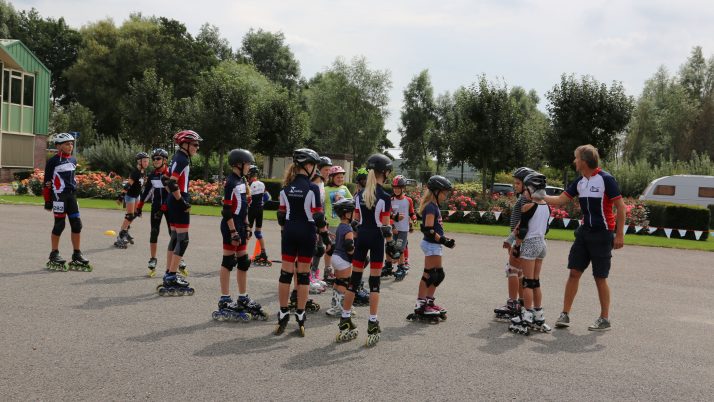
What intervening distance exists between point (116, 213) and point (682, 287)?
18.1 meters

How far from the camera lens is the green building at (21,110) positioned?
39594mm

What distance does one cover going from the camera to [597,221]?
25.7ft

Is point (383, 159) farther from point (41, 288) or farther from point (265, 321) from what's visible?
point (41, 288)

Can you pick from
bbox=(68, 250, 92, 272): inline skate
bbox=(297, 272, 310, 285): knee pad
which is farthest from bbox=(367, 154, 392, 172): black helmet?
bbox=(68, 250, 92, 272): inline skate

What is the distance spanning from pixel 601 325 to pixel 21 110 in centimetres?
4185

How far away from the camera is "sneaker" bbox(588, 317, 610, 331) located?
25.6 ft

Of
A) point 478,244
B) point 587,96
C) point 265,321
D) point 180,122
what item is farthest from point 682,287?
point 180,122

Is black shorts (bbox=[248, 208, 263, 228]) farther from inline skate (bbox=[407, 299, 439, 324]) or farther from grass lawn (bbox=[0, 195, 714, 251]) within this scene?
grass lawn (bbox=[0, 195, 714, 251])

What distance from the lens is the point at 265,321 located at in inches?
300

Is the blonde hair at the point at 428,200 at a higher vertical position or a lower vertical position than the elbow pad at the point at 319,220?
higher

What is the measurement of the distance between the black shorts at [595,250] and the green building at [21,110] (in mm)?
39884

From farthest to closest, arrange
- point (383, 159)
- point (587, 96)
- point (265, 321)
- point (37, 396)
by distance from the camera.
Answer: point (587, 96) < point (265, 321) < point (383, 159) < point (37, 396)

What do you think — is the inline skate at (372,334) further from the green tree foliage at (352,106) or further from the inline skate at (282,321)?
the green tree foliage at (352,106)

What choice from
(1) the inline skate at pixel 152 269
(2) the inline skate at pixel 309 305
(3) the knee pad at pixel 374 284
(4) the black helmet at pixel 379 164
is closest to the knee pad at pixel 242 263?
(2) the inline skate at pixel 309 305
